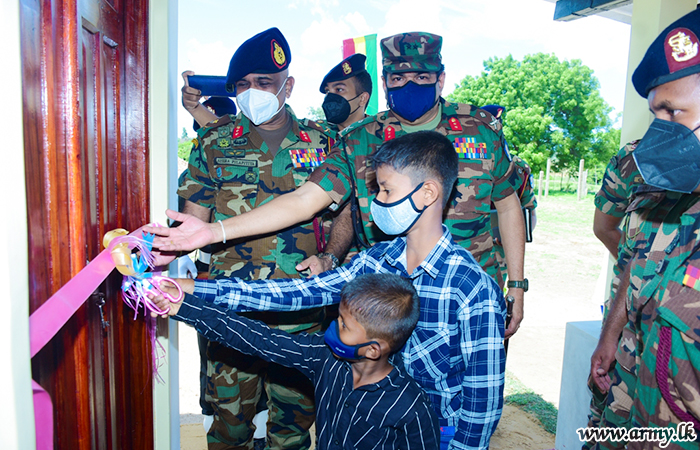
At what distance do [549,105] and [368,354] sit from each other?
29.8m

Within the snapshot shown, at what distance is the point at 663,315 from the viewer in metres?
1.46

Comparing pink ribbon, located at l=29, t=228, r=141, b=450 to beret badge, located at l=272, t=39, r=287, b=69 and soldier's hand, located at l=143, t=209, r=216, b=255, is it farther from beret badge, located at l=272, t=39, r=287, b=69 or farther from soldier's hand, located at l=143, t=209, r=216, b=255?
beret badge, located at l=272, t=39, r=287, b=69

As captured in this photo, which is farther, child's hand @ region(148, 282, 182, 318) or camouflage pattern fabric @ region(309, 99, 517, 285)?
camouflage pattern fabric @ region(309, 99, 517, 285)

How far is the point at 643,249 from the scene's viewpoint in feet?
5.89

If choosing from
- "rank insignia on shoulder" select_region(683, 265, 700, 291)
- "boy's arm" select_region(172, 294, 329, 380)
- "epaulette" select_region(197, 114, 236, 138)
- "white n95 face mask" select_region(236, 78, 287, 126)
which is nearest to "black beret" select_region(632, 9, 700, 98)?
→ "rank insignia on shoulder" select_region(683, 265, 700, 291)

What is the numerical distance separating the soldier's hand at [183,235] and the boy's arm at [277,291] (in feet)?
0.58

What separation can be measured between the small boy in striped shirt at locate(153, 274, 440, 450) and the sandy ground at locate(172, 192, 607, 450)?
2.18 m

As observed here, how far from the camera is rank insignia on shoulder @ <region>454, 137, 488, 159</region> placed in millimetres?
2445

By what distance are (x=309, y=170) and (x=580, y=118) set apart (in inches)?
1136

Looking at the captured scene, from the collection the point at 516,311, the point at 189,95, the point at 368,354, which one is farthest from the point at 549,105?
the point at 368,354

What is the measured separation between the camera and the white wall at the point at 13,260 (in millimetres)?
623

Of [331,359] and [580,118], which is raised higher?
[580,118]

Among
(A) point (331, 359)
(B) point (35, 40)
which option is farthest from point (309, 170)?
(B) point (35, 40)

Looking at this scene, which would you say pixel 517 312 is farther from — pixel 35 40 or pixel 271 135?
pixel 35 40
